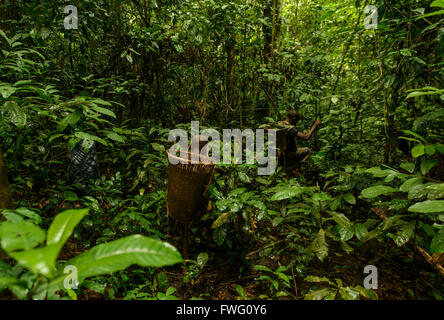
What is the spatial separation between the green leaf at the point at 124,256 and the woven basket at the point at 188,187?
4.00ft

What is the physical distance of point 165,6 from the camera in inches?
136

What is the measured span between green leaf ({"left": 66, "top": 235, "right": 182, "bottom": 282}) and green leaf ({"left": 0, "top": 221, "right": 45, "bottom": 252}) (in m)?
0.09

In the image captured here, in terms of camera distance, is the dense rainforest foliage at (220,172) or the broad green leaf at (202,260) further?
the broad green leaf at (202,260)

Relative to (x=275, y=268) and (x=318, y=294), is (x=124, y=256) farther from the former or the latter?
(x=275, y=268)

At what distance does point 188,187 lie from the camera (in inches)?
71.9

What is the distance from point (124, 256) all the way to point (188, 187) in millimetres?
1310

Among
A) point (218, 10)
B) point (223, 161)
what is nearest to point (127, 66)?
point (218, 10)

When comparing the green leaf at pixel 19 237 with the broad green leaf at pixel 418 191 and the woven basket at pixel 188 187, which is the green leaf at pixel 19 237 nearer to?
the woven basket at pixel 188 187

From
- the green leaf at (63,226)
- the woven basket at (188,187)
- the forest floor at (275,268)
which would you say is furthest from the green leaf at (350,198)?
the green leaf at (63,226)

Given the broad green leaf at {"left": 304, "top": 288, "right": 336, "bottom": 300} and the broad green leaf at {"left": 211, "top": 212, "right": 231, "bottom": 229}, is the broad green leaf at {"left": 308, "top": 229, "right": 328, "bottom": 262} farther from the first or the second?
the broad green leaf at {"left": 211, "top": 212, "right": 231, "bottom": 229}

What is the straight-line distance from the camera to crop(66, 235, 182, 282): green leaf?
1.68 feet

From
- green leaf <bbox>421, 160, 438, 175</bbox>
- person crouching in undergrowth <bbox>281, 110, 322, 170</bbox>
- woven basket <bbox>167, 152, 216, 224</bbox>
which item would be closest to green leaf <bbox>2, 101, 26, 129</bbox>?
woven basket <bbox>167, 152, 216, 224</bbox>

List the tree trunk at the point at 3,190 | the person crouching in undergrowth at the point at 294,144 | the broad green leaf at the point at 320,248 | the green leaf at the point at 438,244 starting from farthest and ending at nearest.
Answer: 1. the person crouching in undergrowth at the point at 294,144
2. the broad green leaf at the point at 320,248
3. the tree trunk at the point at 3,190
4. the green leaf at the point at 438,244

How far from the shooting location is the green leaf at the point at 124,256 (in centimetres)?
51
